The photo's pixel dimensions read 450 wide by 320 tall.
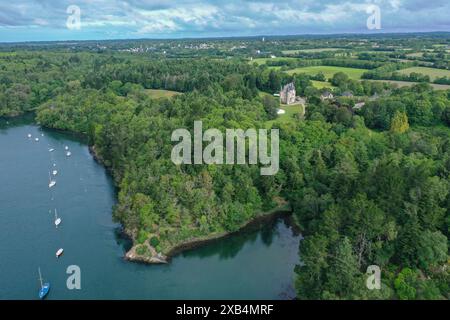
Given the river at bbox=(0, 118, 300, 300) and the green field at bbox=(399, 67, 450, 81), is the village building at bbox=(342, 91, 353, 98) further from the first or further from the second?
the river at bbox=(0, 118, 300, 300)

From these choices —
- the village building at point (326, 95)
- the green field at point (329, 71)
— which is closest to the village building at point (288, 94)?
the village building at point (326, 95)

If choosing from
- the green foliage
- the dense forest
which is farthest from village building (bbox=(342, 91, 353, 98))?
the green foliage

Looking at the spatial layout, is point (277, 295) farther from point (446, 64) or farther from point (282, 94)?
point (446, 64)

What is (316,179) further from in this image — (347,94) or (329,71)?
(329,71)

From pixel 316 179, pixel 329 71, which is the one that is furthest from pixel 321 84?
pixel 316 179

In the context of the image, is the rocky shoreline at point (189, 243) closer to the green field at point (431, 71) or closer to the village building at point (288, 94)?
the village building at point (288, 94)
